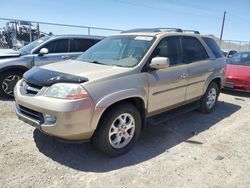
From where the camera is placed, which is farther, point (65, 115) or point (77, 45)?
point (77, 45)

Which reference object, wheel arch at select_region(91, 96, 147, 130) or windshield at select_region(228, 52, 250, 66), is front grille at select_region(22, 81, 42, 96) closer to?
wheel arch at select_region(91, 96, 147, 130)

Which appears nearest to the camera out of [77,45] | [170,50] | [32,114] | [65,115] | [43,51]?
[65,115]

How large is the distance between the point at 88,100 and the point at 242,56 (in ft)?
27.0

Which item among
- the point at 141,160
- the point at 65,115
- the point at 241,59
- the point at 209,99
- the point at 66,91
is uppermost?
the point at 66,91

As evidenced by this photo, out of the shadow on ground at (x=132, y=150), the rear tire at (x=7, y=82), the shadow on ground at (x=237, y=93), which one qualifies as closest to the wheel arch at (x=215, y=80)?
the shadow on ground at (x=132, y=150)

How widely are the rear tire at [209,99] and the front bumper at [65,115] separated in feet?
11.0

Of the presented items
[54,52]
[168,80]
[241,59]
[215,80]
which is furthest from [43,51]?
[241,59]

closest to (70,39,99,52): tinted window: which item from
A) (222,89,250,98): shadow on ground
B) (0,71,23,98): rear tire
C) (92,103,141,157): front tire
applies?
(0,71,23,98): rear tire

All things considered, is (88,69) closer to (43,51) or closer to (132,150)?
(132,150)

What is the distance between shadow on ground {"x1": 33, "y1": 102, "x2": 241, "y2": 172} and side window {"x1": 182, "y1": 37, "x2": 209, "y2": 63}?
1333 mm

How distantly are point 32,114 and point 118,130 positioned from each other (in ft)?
3.99

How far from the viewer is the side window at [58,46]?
735 centimetres

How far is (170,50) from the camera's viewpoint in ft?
15.3

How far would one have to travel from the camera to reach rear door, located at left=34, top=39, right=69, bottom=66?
6969 mm
